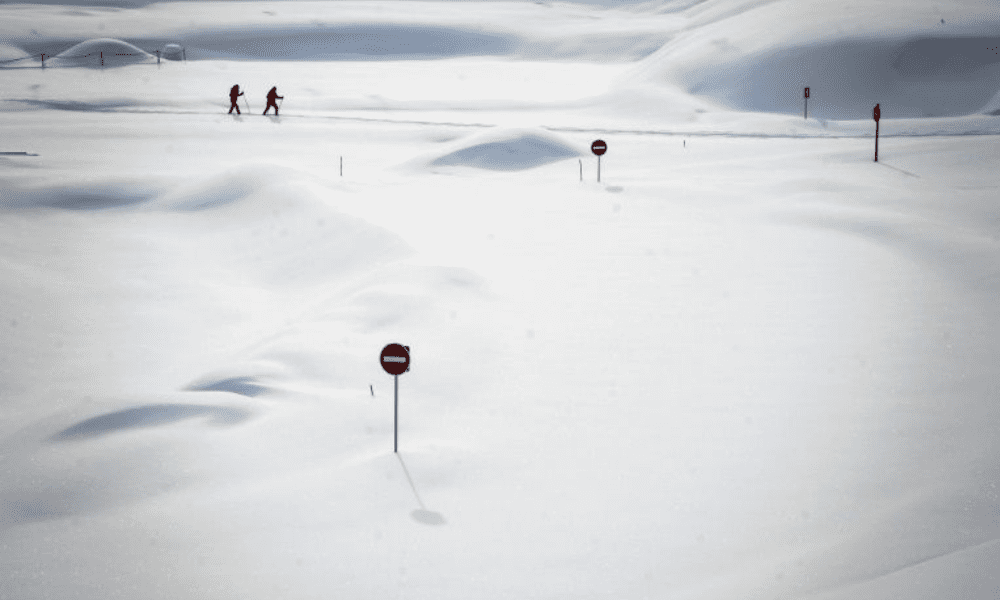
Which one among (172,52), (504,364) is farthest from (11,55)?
(504,364)

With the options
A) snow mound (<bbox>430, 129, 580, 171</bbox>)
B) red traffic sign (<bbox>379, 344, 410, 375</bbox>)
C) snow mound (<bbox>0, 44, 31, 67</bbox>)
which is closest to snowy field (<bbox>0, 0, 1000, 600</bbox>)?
snow mound (<bbox>430, 129, 580, 171</bbox>)

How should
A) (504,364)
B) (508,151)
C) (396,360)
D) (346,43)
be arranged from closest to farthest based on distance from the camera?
(396,360), (504,364), (508,151), (346,43)

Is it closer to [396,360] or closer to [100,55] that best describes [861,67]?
[396,360]

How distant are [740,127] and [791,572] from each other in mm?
22884

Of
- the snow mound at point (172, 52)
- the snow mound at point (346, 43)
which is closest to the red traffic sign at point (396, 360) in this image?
the snow mound at point (172, 52)

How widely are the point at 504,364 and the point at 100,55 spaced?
1641 inches

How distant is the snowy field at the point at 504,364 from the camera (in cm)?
621

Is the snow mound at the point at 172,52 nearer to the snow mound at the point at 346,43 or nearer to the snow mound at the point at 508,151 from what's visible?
the snow mound at the point at 346,43

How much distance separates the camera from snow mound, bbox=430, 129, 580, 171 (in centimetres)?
2212

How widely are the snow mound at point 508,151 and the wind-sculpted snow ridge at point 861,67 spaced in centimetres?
990

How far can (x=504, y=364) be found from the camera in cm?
972

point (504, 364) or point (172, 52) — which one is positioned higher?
point (172, 52)

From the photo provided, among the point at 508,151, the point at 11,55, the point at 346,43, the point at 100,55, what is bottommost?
the point at 508,151

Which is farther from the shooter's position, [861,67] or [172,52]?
[172,52]
